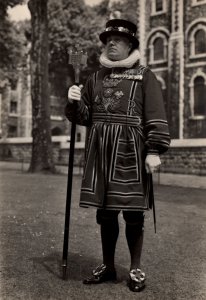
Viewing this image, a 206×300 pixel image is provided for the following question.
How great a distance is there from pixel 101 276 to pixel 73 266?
538mm

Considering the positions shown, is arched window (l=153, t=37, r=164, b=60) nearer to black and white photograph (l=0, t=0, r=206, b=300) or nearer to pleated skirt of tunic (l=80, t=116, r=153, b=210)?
black and white photograph (l=0, t=0, r=206, b=300)

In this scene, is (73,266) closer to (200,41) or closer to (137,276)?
(137,276)

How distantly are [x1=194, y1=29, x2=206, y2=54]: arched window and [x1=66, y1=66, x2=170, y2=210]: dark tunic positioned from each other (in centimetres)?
2431

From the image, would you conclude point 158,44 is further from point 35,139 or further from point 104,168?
point 104,168

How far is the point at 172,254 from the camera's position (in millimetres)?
5078

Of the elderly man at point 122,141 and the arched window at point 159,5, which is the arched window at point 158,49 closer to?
the arched window at point 159,5

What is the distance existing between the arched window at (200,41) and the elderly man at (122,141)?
24.2 metres

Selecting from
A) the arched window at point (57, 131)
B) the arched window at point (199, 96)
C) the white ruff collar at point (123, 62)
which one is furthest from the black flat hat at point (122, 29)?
the arched window at point (57, 131)

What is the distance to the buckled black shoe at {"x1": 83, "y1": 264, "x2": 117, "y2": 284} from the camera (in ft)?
12.9

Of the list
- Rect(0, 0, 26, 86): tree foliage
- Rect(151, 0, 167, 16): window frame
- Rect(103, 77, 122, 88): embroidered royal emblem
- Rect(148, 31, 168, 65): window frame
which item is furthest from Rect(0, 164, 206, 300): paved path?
Rect(151, 0, 167, 16): window frame

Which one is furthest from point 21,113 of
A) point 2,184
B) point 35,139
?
point 2,184

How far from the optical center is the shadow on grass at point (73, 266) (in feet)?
13.6

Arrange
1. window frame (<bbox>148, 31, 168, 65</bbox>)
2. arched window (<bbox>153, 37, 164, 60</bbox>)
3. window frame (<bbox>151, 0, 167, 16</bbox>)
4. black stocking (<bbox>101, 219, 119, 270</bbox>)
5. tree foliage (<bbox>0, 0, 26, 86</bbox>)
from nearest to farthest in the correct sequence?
1. black stocking (<bbox>101, 219, 119, 270</bbox>)
2. tree foliage (<bbox>0, 0, 26, 86</bbox>)
3. window frame (<bbox>151, 0, 167, 16</bbox>)
4. window frame (<bbox>148, 31, 168, 65</bbox>)
5. arched window (<bbox>153, 37, 164, 60</bbox>)

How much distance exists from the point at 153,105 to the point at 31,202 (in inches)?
222
